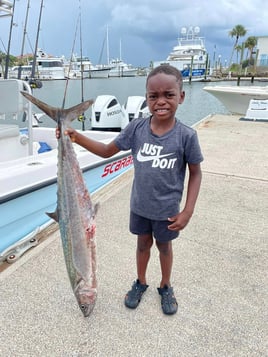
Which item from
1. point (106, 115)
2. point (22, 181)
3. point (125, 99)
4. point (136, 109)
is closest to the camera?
point (22, 181)

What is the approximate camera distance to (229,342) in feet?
5.63

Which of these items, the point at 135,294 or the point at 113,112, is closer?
the point at 135,294

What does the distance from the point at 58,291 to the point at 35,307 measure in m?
0.20

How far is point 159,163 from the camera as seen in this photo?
1670mm

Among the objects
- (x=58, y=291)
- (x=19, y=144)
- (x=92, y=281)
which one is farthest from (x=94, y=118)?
(x=92, y=281)

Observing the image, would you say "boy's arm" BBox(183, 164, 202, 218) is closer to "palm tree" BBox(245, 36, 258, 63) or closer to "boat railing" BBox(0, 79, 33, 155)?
"boat railing" BBox(0, 79, 33, 155)

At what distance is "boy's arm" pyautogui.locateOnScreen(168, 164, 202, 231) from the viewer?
66.4 inches

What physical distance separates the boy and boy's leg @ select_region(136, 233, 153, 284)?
0.18ft

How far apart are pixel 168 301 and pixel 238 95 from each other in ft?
35.8

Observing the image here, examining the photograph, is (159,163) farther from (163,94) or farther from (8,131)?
(8,131)

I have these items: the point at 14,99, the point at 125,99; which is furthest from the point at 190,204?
the point at 125,99

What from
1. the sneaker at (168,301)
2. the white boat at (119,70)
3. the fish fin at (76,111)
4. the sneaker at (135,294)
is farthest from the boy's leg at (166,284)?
the white boat at (119,70)

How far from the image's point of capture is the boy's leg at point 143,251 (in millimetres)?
1945

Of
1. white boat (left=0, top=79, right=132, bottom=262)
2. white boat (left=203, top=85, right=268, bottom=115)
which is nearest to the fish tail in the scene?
white boat (left=0, top=79, right=132, bottom=262)
